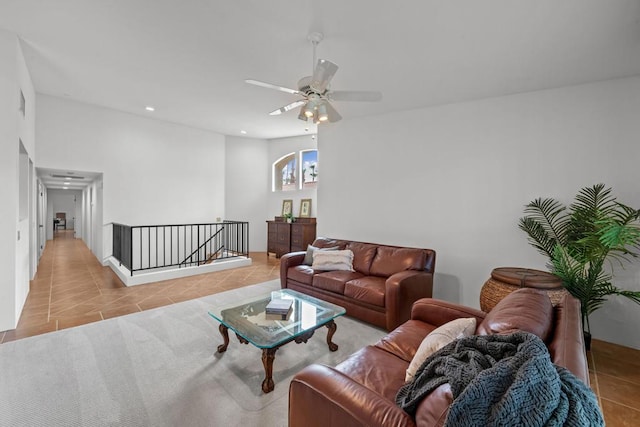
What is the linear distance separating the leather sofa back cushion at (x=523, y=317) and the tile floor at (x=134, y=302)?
1220mm

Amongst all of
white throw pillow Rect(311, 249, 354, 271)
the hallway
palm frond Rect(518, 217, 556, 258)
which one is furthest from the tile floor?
white throw pillow Rect(311, 249, 354, 271)

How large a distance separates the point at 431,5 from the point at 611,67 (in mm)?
2271

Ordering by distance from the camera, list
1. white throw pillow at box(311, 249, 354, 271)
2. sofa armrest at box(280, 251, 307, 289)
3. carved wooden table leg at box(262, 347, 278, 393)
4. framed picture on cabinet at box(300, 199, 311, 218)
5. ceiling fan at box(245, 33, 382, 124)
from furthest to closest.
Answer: framed picture on cabinet at box(300, 199, 311, 218) < sofa armrest at box(280, 251, 307, 289) < white throw pillow at box(311, 249, 354, 271) < ceiling fan at box(245, 33, 382, 124) < carved wooden table leg at box(262, 347, 278, 393)

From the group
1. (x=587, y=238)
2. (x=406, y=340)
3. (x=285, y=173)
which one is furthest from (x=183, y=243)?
(x=587, y=238)

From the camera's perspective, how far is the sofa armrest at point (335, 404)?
1.07 meters

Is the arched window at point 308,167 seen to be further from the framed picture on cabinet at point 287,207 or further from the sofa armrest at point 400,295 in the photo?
the sofa armrest at point 400,295

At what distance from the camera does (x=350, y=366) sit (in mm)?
1650

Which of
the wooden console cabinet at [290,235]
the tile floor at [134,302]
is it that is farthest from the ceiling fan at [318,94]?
the wooden console cabinet at [290,235]

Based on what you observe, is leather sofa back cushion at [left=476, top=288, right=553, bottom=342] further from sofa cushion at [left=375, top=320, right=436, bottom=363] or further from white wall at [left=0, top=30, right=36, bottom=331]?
white wall at [left=0, top=30, right=36, bottom=331]

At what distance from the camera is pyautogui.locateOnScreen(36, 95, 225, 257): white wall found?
15.9 feet

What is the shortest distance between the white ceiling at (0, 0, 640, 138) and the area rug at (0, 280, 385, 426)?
3054 mm

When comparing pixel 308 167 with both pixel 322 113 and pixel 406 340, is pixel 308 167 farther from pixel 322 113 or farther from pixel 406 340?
pixel 406 340

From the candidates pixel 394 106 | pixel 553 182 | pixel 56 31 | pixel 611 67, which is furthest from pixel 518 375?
pixel 56 31

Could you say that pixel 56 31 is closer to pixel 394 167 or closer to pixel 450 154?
pixel 394 167
